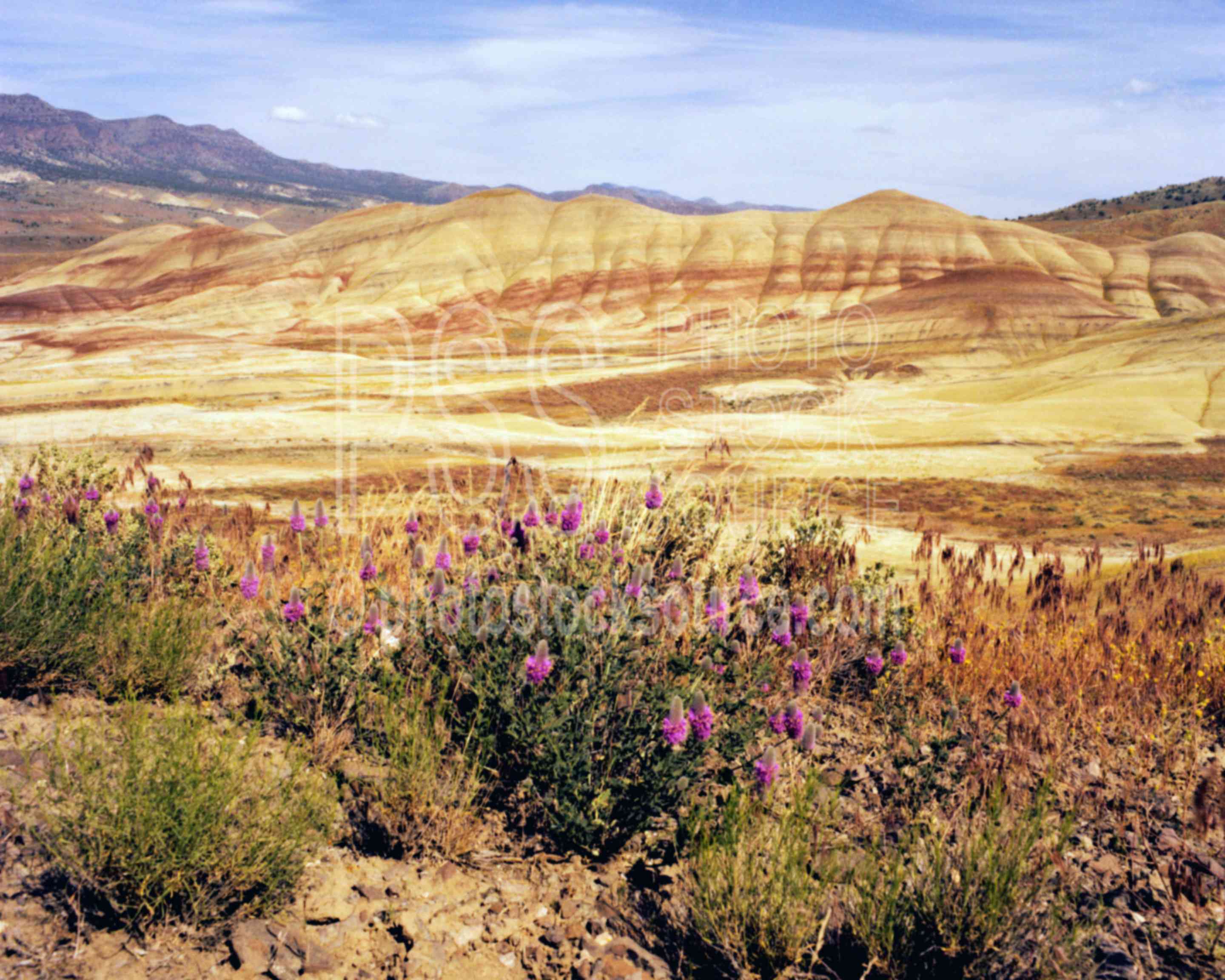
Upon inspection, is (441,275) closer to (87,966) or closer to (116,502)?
(116,502)

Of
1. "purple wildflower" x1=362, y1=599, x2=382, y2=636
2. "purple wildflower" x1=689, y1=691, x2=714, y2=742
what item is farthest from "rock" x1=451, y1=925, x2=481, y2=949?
"purple wildflower" x1=362, y1=599, x2=382, y2=636

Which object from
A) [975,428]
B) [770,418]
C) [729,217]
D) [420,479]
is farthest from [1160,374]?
[729,217]

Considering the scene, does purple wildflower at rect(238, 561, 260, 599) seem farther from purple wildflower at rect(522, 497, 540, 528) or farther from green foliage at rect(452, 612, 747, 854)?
purple wildflower at rect(522, 497, 540, 528)

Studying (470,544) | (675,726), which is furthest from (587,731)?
(470,544)

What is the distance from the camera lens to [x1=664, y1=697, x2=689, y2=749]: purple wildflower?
3.09m

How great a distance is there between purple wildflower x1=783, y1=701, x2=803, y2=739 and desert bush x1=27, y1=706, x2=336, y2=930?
1816 mm

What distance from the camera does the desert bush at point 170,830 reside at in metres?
2.63

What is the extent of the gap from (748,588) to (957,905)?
2.04m

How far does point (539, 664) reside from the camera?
3.35m

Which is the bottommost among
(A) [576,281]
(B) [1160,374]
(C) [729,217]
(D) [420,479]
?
(D) [420,479]

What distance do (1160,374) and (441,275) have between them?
54.5 m

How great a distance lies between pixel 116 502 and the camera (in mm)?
9648

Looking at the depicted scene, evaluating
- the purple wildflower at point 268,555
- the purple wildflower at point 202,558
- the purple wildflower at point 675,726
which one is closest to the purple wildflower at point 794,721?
the purple wildflower at point 675,726

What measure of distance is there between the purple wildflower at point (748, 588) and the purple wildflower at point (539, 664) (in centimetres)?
152
